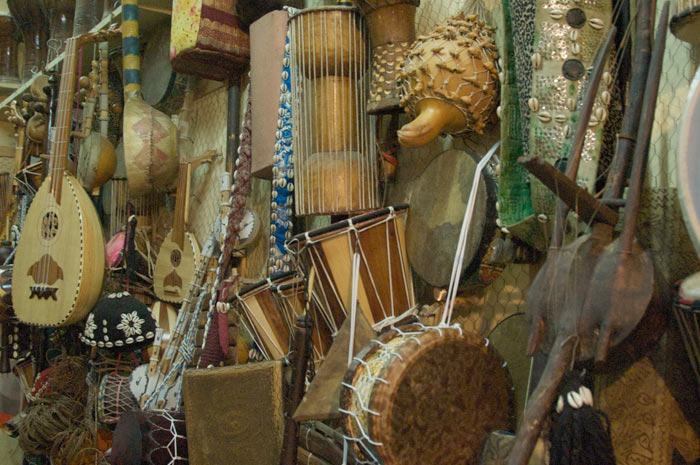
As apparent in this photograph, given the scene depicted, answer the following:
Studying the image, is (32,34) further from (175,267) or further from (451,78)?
(451,78)

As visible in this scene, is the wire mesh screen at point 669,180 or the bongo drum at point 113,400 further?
the bongo drum at point 113,400

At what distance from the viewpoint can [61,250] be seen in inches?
108

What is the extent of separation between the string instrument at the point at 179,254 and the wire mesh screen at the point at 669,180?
1.81 m

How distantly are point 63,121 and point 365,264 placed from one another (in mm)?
2071

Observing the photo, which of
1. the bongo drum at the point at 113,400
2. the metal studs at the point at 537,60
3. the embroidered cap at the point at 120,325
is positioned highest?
the metal studs at the point at 537,60

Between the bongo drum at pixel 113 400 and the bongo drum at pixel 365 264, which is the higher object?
the bongo drum at pixel 365 264

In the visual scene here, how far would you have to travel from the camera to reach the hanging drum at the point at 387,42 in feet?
5.17

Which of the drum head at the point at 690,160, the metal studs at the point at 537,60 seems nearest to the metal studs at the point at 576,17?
the metal studs at the point at 537,60

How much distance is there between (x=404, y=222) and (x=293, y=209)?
538 millimetres

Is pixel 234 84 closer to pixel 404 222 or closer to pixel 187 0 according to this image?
pixel 187 0

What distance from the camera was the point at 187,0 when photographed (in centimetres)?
242

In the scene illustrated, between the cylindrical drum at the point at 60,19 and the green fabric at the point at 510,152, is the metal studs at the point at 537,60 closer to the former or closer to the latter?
the green fabric at the point at 510,152

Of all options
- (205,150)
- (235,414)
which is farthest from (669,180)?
(205,150)

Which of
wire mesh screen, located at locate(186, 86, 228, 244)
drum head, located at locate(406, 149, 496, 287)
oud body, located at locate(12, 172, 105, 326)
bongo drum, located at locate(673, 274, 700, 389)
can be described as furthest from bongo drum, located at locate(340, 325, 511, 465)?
oud body, located at locate(12, 172, 105, 326)
